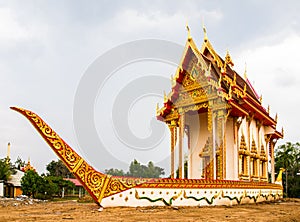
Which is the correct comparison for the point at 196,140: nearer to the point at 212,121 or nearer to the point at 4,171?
the point at 212,121

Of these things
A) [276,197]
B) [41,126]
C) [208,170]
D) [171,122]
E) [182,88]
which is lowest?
[276,197]

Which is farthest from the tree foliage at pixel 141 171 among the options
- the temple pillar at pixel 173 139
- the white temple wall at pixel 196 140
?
the white temple wall at pixel 196 140

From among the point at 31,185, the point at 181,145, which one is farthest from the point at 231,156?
the point at 31,185

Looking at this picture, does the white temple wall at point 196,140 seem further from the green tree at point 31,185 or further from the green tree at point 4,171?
the green tree at point 4,171

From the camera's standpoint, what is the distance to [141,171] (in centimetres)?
809

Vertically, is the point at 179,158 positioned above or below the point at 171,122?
below

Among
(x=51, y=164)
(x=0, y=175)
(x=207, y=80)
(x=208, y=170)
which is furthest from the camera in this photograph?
(x=51, y=164)

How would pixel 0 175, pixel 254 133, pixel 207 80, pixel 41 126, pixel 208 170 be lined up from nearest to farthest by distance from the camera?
pixel 41 126
pixel 207 80
pixel 208 170
pixel 254 133
pixel 0 175

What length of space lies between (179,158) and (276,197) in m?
4.75

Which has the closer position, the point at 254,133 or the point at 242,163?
the point at 242,163

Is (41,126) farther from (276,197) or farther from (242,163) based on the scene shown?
(276,197)

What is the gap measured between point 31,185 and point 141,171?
1989cm

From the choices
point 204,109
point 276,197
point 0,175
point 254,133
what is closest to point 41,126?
point 204,109

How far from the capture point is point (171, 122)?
13.5m
